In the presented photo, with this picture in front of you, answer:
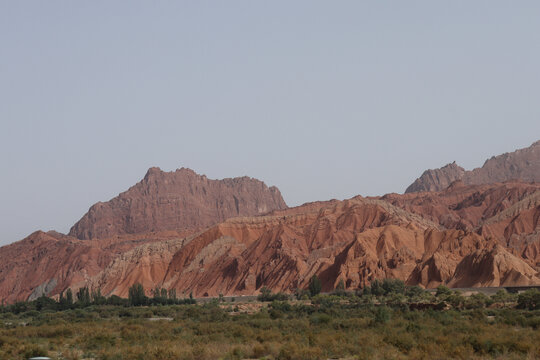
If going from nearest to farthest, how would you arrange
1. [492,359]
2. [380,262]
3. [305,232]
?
1. [492,359]
2. [380,262]
3. [305,232]

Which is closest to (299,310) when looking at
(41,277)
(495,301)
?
(495,301)

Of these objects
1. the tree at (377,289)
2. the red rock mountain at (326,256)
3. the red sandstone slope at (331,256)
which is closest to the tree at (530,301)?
the tree at (377,289)

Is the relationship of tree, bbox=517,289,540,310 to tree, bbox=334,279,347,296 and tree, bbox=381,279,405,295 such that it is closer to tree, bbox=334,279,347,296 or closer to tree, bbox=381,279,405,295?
tree, bbox=381,279,405,295

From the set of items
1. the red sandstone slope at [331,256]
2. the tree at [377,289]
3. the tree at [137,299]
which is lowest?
the tree at [377,289]

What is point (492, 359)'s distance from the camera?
94.0 feet

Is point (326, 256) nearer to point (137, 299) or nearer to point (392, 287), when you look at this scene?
point (392, 287)

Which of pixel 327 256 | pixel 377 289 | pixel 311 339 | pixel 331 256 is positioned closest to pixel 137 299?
pixel 377 289

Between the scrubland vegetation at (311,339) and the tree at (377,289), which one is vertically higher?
the tree at (377,289)

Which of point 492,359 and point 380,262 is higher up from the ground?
point 380,262

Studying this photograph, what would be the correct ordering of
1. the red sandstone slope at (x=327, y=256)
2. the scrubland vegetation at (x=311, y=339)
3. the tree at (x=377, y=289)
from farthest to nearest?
1. the red sandstone slope at (x=327, y=256)
2. the tree at (x=377, y=289)
3. the scrubland vegetation at (x=311, y=339)

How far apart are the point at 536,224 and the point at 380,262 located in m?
44.8

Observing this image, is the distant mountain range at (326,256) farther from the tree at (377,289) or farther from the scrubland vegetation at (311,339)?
the scrubland vegetation at (311,339)

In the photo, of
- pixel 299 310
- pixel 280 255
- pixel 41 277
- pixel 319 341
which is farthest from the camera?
pixel 41 277

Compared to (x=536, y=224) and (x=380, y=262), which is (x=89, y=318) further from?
(x=536, y=224)
